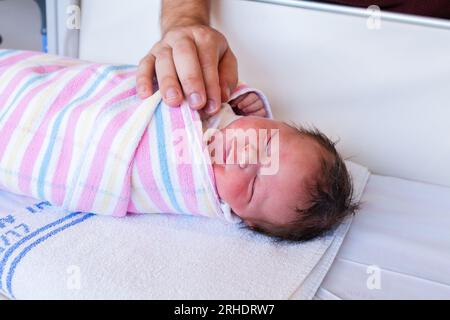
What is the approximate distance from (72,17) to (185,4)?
0.37 m

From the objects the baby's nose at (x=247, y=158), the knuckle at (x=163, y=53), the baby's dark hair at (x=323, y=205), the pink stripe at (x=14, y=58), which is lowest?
the baby's dark hair at (x=323, y=205)

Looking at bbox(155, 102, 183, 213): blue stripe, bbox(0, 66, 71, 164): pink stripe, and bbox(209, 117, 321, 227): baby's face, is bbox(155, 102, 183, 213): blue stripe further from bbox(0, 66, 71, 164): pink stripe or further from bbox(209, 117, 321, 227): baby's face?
bbox(0, 66, 71, 164): pink stripe

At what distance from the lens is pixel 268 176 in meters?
0.72

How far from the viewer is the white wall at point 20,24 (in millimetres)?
1579

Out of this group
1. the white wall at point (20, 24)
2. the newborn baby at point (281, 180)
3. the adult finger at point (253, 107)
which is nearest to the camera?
the newborn baby at point (281, 180)

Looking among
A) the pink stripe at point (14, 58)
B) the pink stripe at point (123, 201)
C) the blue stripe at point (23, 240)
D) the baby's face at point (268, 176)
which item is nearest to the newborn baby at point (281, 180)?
the baby's face at point (268, 176)

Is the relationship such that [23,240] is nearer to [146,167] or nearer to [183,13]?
[146,167]

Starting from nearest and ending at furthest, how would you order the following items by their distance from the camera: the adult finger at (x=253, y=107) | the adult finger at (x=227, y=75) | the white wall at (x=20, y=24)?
the adult finger at (x=227, y=75)
the adult finger at (x=253, y=107)
the white wall at (x=20, y=24)

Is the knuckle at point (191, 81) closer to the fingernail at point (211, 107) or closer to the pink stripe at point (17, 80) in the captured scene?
the fingernail at point (211, 107)

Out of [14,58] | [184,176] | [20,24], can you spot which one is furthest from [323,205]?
[20,24]

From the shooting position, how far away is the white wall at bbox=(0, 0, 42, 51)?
1.58m

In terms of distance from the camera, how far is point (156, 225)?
2.46ft

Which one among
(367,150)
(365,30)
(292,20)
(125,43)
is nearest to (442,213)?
(367,150)
